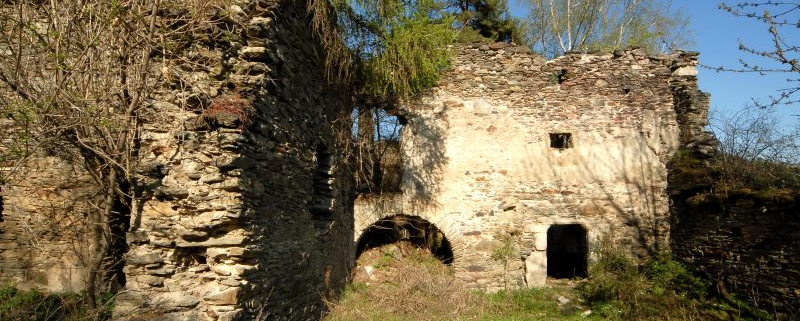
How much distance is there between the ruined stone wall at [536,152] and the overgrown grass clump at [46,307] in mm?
5483

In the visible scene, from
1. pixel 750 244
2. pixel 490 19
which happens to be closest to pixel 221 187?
pixel 750 244

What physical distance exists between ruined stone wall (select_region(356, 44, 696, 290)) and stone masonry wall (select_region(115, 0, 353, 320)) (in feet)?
14.7

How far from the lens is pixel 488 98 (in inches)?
364

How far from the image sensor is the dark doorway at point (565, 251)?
10695 millimetres

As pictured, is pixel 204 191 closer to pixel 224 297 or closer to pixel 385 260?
pixel 224 297

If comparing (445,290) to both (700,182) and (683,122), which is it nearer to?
(700,182)

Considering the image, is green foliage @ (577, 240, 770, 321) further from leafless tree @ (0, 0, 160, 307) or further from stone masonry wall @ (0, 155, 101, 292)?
stone masonry wall @ (0, 155, 101, 292)

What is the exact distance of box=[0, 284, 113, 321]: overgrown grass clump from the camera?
3637 millimetres

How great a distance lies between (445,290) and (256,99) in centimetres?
463

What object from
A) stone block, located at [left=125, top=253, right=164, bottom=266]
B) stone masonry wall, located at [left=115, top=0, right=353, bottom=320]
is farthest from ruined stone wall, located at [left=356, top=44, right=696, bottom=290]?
stone block, located at [left=125, top=253, right=164, bottom=266]

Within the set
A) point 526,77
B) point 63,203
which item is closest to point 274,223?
point 63,203

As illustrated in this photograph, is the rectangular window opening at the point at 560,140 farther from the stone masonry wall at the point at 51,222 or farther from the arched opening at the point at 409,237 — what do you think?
the stone masonry wall at the point at 51,222

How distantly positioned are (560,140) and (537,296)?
11.0 ft

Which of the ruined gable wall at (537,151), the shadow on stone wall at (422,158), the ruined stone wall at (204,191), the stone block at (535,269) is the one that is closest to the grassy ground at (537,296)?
the stone block at (535,269)
